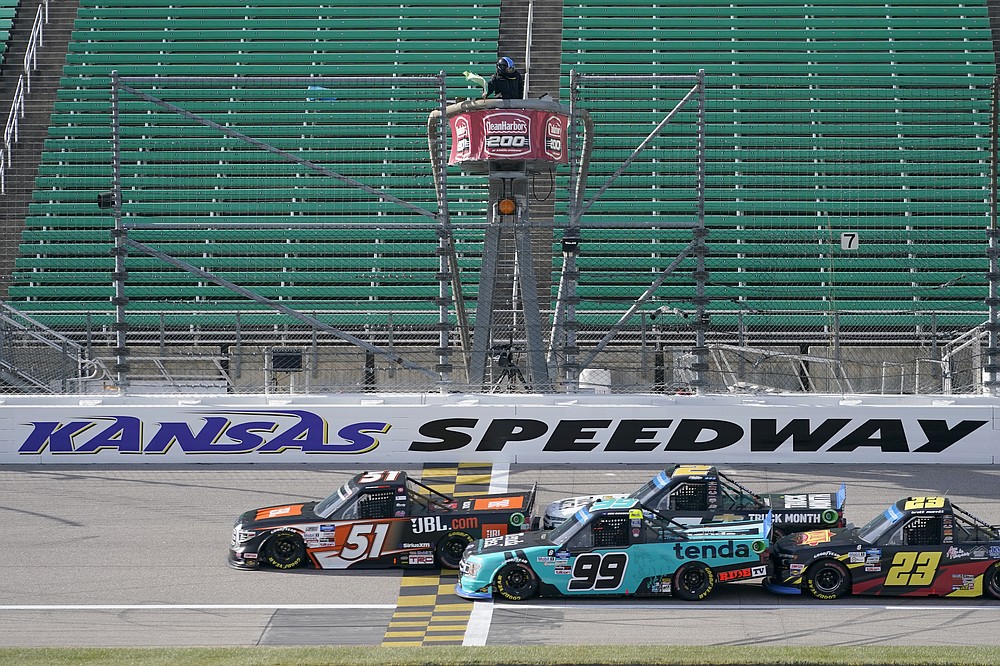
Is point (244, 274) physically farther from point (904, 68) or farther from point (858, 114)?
point (904, 68)

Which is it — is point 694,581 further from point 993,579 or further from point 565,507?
point 993,579

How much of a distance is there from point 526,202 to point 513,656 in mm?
9753

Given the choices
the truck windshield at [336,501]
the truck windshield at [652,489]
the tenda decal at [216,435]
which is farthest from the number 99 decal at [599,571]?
the tenda decal at [216,435]

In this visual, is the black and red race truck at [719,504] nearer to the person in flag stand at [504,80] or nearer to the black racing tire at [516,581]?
the black racing tire at [516,581]

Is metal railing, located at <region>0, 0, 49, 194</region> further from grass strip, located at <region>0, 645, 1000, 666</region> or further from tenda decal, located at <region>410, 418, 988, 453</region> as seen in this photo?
grass strip, located at <region>0, 645, 1000, 666</region>

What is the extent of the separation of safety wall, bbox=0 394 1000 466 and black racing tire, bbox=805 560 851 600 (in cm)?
565

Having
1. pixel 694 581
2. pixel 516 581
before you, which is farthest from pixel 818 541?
pixel 516 581

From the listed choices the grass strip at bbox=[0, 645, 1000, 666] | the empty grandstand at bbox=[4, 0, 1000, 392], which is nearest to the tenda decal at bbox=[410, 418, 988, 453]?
the empty grandstand at bbox=[4, 0, 1000, 392]

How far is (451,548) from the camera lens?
13539 mm

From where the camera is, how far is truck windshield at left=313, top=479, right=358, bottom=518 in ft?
45.3

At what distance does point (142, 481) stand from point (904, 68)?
2050cm

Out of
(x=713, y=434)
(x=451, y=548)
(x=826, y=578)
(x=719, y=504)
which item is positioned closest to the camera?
(x=826, y=578)

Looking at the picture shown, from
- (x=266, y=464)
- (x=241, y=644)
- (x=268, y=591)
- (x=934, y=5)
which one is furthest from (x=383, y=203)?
(x=934, y=5)

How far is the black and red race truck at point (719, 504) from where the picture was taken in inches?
547
